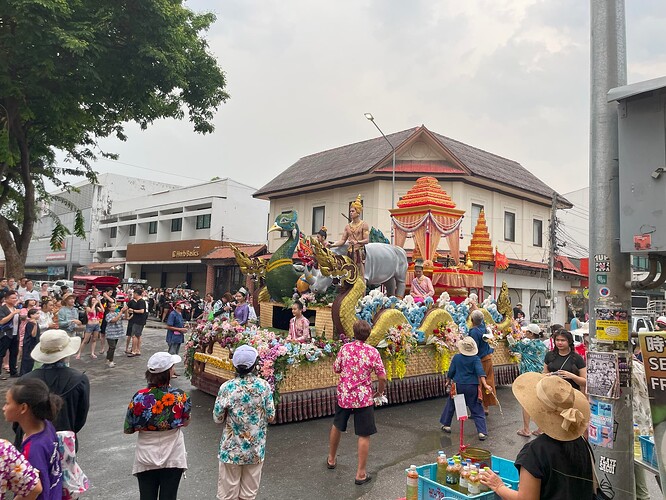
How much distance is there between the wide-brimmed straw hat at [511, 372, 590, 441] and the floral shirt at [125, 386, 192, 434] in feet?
8.26

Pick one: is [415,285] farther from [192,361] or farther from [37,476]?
[37,476]

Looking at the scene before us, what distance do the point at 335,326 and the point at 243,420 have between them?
477 cm

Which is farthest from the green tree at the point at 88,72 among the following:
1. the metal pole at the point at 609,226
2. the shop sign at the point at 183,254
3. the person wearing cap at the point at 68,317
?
the shop sign at the point at 183,254

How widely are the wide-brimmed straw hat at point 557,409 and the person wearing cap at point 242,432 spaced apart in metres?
2.21

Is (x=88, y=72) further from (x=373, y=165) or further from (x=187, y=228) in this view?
(x=187, y=228)

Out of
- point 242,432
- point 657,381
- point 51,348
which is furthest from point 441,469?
point 51,348

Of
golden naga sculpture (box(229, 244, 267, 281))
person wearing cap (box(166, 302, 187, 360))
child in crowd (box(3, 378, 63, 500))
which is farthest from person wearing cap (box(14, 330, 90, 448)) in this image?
person wearing cap (box(166, 302, 187, 360))

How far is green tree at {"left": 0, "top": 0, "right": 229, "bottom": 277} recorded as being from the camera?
38.5 feet

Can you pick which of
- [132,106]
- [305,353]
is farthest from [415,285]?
[132,106]

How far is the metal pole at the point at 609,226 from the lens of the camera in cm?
320

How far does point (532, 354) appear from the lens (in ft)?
34.7

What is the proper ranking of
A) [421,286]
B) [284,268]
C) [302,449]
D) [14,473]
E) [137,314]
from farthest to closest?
[137,314], [421,286], [284,268], [302,449], [14,473]

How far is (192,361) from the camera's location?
9.20 m

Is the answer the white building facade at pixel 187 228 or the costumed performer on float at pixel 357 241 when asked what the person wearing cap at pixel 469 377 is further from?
the white building facade at pixel 187 228
